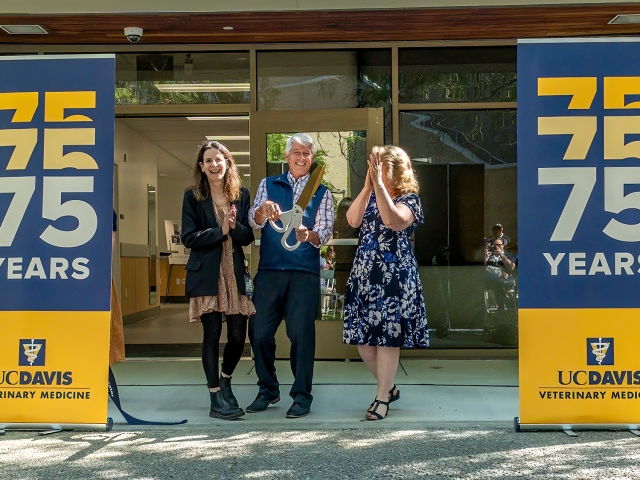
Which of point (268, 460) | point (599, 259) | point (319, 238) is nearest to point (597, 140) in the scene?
point (599, 259)

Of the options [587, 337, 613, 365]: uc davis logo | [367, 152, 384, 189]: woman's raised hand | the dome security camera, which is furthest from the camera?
the dome security camera

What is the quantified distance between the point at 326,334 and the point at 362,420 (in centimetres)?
203

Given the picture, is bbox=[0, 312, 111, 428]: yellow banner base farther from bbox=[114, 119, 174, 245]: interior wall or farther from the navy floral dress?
bbox=[114, 119, 174, 245]: interior wall

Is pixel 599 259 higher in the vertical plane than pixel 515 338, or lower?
higher

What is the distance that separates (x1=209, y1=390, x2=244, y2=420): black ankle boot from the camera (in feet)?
12.3

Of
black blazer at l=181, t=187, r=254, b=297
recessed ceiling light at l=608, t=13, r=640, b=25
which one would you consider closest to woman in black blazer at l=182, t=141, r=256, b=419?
black blazer at l=181, t=187, r=254, b=297

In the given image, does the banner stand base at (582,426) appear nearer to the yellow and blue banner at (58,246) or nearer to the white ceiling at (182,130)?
the yellow and blue banner at (58,246)

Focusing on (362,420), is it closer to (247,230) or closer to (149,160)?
(247,230)

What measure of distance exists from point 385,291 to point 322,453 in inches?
40.2

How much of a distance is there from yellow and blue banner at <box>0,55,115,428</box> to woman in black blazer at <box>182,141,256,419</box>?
1.85 feet

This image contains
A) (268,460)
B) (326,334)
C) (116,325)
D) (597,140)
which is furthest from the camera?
(326,334)

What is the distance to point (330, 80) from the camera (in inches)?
233

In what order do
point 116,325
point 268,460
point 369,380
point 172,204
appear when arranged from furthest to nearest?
point 172,204
point 369,380
point 116,325
point 268,460

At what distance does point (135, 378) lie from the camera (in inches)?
199
